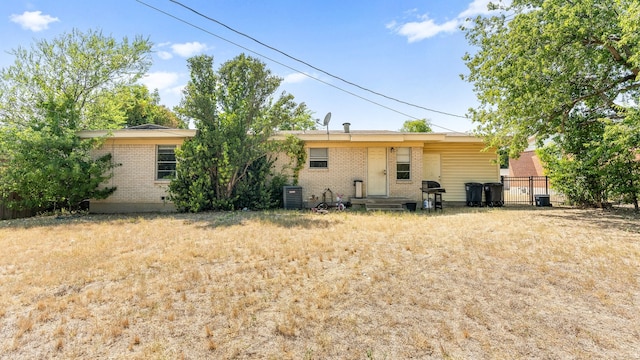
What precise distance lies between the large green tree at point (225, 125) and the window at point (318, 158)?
1.54 m

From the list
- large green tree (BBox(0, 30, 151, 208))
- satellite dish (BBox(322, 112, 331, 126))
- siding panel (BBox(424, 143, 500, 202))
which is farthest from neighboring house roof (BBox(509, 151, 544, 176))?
large green tree (BBox(0, 30, 151, 208))

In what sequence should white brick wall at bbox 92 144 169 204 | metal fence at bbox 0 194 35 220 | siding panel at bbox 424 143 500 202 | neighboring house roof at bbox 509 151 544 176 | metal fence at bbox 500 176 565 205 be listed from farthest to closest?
neighboring house roof at bbox 509 151 544 176 < metal fence at bbox 500 176 565 205 < siding panel at bbox 424 143 500 202 < white brick wall at bbox 92 144 169 204 < metal fence at bbox 0 194 35 220

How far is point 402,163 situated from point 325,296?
9563mm

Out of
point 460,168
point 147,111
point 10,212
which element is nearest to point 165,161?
point 10,212

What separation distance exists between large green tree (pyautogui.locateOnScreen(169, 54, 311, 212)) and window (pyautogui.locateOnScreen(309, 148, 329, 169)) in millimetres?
1542

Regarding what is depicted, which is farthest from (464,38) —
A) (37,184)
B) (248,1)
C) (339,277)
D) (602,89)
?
(37,184)

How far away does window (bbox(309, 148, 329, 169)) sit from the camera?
478 inches

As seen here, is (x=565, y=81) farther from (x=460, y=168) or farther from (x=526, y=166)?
(x=526, y=166)

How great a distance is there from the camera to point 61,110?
10.4 m

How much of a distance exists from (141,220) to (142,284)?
19.2ft

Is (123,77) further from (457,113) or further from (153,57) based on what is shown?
(457,113)

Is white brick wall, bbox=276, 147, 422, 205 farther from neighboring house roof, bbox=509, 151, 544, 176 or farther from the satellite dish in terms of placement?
neighboring house roof, bbox=509, 151, 544, 176

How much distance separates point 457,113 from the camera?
19.1m

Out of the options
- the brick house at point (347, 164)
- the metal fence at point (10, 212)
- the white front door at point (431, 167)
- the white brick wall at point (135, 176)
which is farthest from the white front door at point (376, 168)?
the metal fence at point (10, 212)
